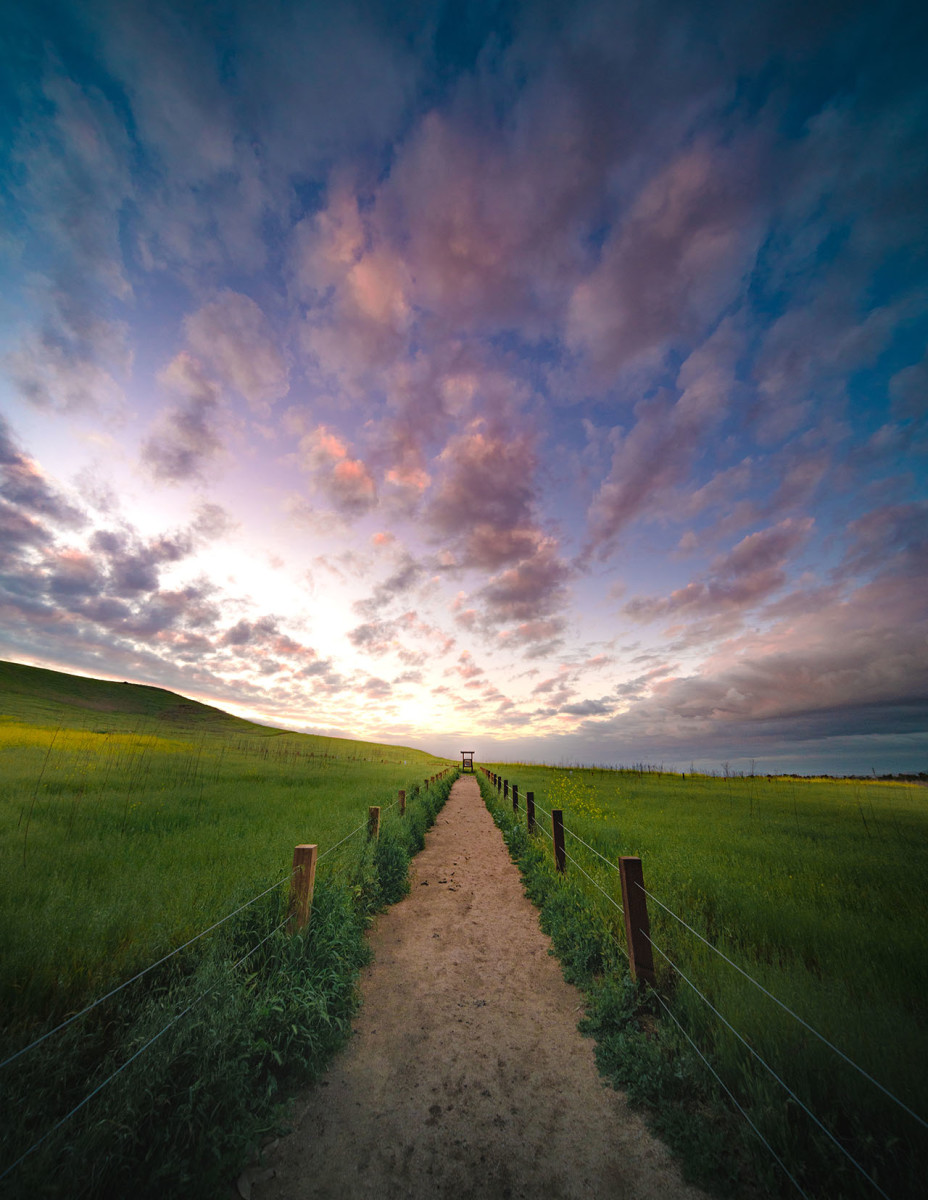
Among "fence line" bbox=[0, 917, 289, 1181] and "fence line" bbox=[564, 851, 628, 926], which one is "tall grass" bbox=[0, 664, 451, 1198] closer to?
"fence line" bbox=[0, 917, 289, 1181]

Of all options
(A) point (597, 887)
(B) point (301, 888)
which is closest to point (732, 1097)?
(A) point (597, 887)

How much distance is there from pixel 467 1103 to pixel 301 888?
8.13 ft

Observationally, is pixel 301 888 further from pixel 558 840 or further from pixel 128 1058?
pixel 558 840

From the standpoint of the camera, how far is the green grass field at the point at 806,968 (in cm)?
273

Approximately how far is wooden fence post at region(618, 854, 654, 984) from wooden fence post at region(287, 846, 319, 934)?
3.35 m

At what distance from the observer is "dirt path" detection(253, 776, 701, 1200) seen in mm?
2785

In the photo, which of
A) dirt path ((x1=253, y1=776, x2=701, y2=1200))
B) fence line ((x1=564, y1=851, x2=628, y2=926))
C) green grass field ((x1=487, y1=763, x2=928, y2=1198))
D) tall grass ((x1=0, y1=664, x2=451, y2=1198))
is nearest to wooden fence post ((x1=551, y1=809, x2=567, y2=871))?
fence line ((x1=564, y1=851, x2=628, y2=926))

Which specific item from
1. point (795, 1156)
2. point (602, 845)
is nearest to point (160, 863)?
point (795, 1156)

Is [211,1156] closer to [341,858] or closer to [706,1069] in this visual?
[706,1069]

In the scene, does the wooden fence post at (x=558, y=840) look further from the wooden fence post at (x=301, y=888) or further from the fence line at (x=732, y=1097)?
the wooden fence post at (x=301, y=888)

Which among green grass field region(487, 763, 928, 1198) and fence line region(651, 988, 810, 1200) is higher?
green grass field region(487, 763, 928, 1198)

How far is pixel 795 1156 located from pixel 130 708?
284 feet

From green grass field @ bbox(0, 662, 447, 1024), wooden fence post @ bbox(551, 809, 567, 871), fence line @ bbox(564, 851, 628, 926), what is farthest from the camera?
wooden fence post @ bbox(551, 809, 567, 871)

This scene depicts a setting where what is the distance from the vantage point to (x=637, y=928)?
4.61 metres
